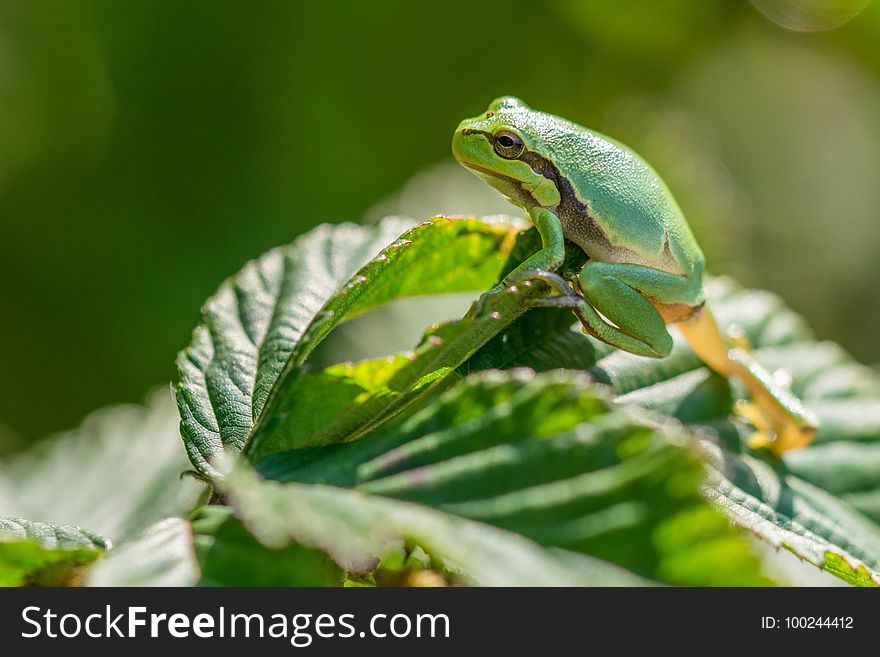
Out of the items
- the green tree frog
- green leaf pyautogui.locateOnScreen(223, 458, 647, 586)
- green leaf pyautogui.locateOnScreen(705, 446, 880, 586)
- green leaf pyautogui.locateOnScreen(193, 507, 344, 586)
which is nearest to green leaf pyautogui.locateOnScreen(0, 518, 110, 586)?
green leaf pyautogui.locateOnScreen(193, 507, 344, 586)

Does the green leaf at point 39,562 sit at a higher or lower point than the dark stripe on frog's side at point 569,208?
lower

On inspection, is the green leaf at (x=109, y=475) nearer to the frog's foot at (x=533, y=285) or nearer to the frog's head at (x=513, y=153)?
the frog's foot at (x=533, y=285)

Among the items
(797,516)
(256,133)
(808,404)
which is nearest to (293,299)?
(797,516)

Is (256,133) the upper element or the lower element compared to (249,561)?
upper

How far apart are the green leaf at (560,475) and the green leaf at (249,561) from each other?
0.45ft

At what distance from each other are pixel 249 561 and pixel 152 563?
17 cm

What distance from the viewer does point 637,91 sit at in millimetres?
6527

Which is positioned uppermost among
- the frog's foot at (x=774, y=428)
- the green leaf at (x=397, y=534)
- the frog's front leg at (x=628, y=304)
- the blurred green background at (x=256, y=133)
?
the blurred green background at (x=256, y=133)

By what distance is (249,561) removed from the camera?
4.73 feet

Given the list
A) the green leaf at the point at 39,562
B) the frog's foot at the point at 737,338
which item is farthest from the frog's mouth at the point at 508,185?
the green leaf at the point at 39,562

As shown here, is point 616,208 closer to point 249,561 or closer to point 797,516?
point 797,516

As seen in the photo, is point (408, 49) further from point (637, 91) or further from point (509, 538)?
point (509, 538)

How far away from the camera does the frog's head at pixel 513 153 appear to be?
290 cm

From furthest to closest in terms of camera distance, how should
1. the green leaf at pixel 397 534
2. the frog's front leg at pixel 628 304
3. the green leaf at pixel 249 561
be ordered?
the frog's front leg at pixel 628 304 → the green leaf at pixel 249 561 → the green leaf at pixel 397 534
